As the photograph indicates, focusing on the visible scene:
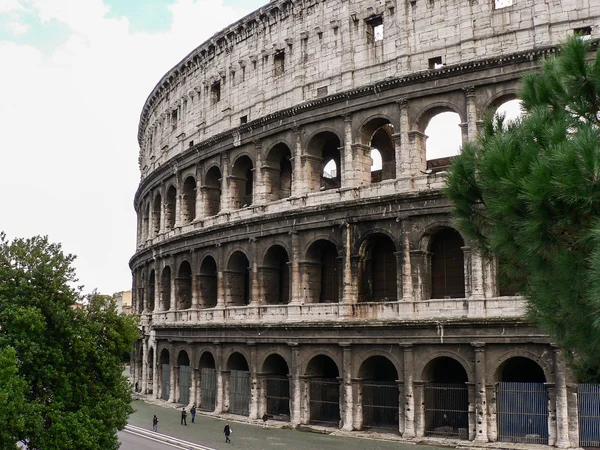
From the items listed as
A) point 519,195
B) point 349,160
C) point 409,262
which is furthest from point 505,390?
point 519,195

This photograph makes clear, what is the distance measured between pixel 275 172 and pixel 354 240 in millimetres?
5545

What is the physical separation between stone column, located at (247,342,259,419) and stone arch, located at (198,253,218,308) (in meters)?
4.76

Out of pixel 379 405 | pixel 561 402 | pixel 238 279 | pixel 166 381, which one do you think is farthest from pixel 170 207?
pixel 561 402

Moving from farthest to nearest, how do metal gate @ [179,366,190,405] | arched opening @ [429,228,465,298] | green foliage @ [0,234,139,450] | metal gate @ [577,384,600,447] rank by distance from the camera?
metal gate @ [179,366,190,405], arched opening @ [429,228,465,298], metal gate @ [577,384,600,447], green foliage @ [0,234,139,450]

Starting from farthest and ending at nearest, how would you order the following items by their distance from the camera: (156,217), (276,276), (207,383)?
(156,217)
(207,383)
(276,276)

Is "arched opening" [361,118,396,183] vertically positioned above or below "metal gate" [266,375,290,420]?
above

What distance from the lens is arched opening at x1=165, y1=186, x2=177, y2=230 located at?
34625 mm

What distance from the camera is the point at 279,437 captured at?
74.7 feet

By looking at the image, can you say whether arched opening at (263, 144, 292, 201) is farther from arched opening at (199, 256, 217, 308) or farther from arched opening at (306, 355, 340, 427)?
arched opening at (306, 355, 340, 427)

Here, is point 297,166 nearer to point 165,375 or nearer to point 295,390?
point 295,390

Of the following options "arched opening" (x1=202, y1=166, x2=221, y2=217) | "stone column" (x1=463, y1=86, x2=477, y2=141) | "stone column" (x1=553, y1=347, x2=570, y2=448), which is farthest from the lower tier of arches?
"stone column" (x1=463, y1=86, x2=477, y2=141)

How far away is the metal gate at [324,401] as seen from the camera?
24406mm

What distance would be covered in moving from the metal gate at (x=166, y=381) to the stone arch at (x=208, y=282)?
162 inches

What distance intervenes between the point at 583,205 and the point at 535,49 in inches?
538
